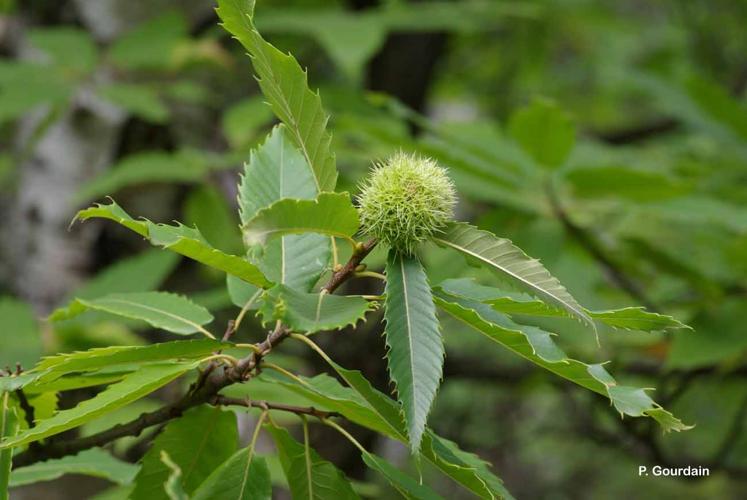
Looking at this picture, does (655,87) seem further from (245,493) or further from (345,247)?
(245,493)

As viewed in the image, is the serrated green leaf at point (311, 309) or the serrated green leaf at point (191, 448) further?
the serrated green leaf at point (191, 448)

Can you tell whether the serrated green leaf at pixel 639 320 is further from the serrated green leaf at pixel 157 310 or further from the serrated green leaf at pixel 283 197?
the serrated green leaf at pixel 157 310

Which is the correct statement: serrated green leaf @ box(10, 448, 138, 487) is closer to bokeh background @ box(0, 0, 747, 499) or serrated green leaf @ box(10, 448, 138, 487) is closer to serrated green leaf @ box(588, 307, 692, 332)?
bokeh background @ box(0, 0, 747, 499)

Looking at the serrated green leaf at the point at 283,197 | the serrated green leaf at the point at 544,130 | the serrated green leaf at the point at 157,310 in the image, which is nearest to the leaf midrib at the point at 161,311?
the serrated green leaf at the point at 157,310

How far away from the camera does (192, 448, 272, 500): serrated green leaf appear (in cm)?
74

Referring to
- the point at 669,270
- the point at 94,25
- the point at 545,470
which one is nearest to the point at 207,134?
the point at 94,25

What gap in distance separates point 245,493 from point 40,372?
0.21 meters

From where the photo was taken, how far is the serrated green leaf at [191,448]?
2.56 feet

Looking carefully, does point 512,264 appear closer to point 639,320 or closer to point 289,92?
point 639,320

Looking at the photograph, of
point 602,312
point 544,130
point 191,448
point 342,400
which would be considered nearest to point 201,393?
point 191,448

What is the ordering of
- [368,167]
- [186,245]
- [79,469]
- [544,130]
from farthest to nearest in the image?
[368,167] < [544,130] < [79,469] < [186,245]

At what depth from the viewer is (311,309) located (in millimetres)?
659

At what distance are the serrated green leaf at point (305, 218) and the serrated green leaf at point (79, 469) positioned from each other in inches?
18.1

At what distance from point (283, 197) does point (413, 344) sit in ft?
0.70
